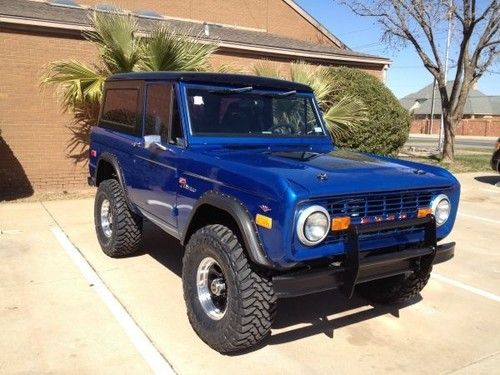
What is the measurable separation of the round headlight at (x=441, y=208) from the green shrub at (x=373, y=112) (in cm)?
775

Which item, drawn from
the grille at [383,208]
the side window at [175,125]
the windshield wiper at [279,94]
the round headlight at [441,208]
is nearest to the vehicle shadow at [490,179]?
the windshield wiper at [279,94]

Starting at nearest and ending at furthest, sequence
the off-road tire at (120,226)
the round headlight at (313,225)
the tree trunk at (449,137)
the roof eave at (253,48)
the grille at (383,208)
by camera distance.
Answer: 1. the round headlight at (313,225)
2. the grille at (383,208)
3. the off-road tire at (120,226)
4. the roof eave at (253,48)
5. the tree trunk at (449,137)

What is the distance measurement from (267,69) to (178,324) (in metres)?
7.94

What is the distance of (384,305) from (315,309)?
648 mm

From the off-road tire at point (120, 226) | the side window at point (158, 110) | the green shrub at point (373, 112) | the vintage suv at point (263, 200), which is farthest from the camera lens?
the green shrub at point (373, 112)

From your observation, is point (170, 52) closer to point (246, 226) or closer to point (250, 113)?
point (250, 113)

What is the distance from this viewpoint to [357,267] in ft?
10.3

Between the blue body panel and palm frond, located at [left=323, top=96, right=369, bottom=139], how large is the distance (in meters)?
6.01

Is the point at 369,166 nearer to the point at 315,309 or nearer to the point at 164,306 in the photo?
the point at 315,309

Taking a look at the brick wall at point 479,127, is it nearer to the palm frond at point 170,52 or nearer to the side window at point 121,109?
the palm frond at point 170,52

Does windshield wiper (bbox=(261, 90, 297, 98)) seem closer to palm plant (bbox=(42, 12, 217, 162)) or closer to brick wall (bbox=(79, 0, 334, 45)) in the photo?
palm plant (bbox=(42, 12, 217, 162))

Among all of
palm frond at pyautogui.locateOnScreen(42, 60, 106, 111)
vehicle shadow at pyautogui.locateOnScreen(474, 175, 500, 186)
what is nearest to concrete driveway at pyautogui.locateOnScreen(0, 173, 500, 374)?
palm frond at pyautogui.locateOnScreen(42, 60, 106, 111)

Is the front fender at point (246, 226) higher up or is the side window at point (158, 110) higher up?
the side window at point (158, 110)

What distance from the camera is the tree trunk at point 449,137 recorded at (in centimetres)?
1508
